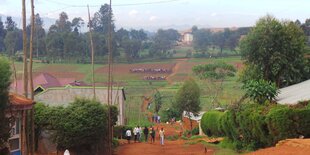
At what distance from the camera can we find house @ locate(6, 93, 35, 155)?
1916 centimetres

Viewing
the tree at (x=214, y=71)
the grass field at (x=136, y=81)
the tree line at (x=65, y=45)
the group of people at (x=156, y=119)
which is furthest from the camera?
the tree line at (x=65, y=45)

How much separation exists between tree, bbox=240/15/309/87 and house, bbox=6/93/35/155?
18.7 metres

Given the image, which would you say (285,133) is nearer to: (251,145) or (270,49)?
(251,145)

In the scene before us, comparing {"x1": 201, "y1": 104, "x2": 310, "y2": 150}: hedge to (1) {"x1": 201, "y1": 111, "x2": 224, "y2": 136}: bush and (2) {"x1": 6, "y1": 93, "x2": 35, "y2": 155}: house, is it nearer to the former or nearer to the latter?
(1) {"x1": 201, "y1": 111, "x2": 224, "y2": 136}: bush

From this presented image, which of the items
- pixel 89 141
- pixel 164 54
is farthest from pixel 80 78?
pixel 89 141

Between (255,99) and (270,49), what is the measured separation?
998 cm

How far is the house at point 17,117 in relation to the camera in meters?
19.2

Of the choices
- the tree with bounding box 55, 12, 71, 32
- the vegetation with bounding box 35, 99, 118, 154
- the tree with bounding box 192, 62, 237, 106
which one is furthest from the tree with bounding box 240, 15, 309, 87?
the tree with bounding box 55, 12, 71, 32

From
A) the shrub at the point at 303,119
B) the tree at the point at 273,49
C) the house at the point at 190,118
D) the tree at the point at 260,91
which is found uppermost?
the tree at the point at 273,49

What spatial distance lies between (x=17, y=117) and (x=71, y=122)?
472cm

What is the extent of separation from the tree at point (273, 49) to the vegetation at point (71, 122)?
1344 cm

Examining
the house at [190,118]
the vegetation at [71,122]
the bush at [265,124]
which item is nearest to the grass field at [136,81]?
the house at [190,118]

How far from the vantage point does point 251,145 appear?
23453mm

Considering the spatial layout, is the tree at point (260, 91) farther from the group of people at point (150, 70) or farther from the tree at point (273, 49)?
the group of people at point (150, 70)
